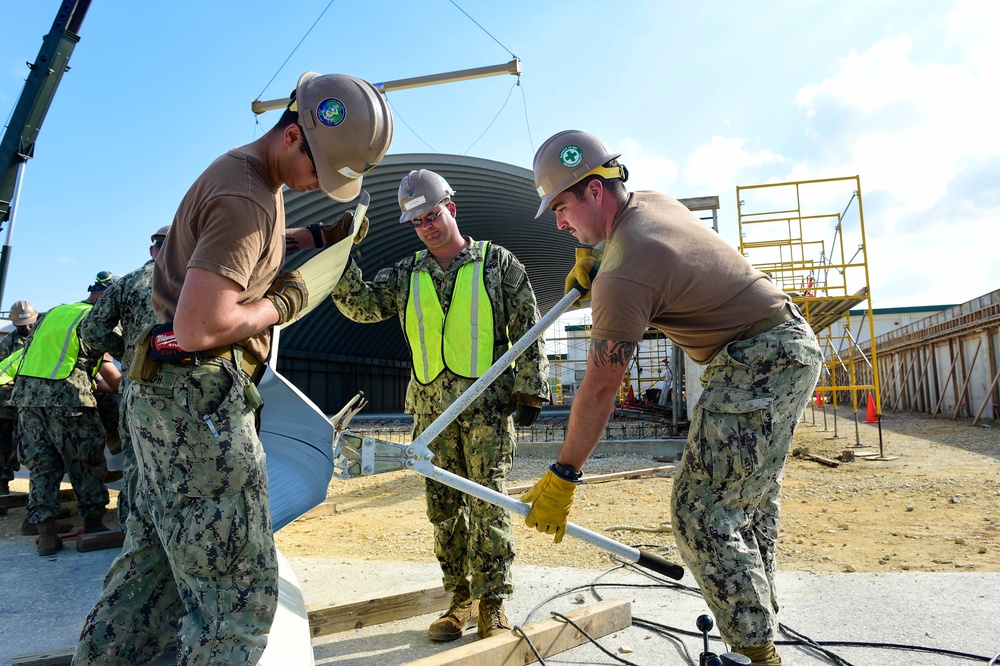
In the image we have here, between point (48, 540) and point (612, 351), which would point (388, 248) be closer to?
point (48, 540)

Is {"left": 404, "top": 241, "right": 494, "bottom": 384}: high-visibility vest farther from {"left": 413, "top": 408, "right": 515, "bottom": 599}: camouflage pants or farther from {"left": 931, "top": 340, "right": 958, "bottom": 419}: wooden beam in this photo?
{"left": 931, "top": 340, "right": 958, "bottom": 419}: wooden beam

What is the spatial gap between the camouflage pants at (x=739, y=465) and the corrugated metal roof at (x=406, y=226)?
13.8 m

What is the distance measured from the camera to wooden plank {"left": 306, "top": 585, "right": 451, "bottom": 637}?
302 cm

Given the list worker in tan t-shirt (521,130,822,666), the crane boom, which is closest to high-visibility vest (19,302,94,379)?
worker in tan t-shirt (521,130,822,666)

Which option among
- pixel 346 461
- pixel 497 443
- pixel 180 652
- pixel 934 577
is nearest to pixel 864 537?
pixel 934 577

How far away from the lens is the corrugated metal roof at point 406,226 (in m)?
16.0

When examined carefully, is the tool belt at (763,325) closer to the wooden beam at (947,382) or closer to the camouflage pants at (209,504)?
the camouflage pants at (209,504)

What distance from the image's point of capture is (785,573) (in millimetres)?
3926

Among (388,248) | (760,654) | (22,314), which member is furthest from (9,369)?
(388,248)

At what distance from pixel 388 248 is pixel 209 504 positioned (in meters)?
20.2

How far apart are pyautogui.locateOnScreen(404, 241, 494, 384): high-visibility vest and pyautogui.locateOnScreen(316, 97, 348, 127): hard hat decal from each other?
1512mm

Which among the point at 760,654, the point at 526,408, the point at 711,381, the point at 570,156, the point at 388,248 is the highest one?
the point at 388,248

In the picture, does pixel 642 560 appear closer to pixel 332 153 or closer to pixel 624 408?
pixel 332 153

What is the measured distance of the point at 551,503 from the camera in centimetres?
233
